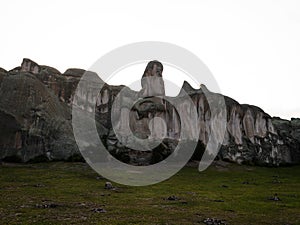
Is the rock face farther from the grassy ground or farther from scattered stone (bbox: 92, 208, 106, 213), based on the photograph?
scattered stone (bbox: 92, 208, 106, 213)

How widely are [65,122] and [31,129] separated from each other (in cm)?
951

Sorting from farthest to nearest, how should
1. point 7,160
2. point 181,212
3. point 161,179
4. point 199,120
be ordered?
point 199,120
point 7,160
point 161,179
point 181,212

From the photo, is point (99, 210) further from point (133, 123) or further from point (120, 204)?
point (133, 123)

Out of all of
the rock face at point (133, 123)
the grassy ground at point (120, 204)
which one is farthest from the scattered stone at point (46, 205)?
the rock face at point (133, 123)

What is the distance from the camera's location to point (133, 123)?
9669cm

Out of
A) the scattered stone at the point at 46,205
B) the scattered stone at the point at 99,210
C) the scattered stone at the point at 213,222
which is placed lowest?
the scattered stone at the point at 46,205

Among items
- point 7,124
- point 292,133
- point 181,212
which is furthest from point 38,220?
point 292,133

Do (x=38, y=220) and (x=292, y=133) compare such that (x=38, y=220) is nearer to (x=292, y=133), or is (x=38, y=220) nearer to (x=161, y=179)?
(x=161, y=179)

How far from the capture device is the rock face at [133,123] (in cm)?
7538

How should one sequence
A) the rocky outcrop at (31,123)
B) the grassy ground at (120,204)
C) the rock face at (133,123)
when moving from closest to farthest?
the grassy ground at (120,204) → the rocky outcrop at (31,123) → the rock face at (133,123)

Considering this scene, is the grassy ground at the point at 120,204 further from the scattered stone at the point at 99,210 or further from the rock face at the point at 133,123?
the rock face at the point at 133,123

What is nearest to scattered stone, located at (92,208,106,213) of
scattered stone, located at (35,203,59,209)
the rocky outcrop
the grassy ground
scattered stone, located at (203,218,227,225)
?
the grassy ground

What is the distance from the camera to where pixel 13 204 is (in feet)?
108

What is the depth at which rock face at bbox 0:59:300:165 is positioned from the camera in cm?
7538
